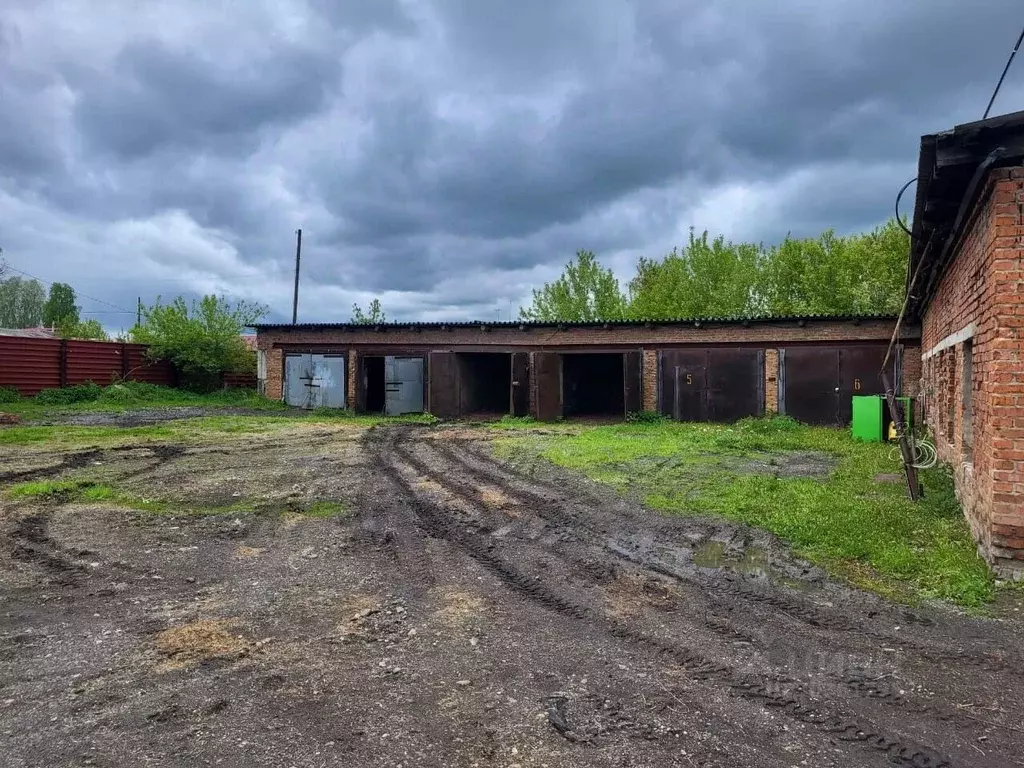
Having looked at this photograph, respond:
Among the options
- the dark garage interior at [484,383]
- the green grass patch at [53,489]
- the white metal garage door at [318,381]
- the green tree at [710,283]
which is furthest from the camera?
the green tree at [710,283]

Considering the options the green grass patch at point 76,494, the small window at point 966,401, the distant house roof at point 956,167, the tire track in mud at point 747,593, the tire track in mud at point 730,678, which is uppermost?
the distant house roof at point 956,167

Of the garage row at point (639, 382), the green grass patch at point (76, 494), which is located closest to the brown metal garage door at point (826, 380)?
the garage row at point (639, 382)

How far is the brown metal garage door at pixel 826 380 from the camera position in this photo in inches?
680

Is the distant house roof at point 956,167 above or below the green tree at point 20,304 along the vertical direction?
below

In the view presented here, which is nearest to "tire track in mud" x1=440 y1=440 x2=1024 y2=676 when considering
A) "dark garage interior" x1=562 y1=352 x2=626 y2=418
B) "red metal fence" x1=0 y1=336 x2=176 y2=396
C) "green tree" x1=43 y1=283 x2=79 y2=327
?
"dark garage interior" x1=562 y1=352 x2=626 y2=418

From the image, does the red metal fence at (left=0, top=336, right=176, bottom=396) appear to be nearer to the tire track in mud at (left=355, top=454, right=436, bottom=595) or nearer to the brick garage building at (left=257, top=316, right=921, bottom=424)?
the brick garage building at (left=257, top=316, right=921, bottom=424)

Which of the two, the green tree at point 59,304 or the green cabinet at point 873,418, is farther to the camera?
the green tree at point 59,304

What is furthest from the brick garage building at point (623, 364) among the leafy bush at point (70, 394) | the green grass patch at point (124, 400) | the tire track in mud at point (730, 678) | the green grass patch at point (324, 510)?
the tire track in mud at point (730, 678)

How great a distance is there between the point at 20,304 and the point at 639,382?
70818 mm

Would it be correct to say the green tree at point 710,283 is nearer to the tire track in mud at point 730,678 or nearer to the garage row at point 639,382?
the garage row at point 639,382

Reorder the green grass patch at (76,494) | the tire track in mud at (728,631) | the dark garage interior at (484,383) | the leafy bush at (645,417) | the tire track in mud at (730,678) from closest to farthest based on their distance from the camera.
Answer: the tire track in mud at (730,678), the tire track in mud at (728,631), the green grass patch at (76,494), the leafy bush at (645,417), the dark garage interior at (484,383)

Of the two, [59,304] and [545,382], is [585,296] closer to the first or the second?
[545,382]

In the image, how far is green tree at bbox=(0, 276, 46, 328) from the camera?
62188 mm

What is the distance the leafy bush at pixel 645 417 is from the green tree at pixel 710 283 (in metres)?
13.4
